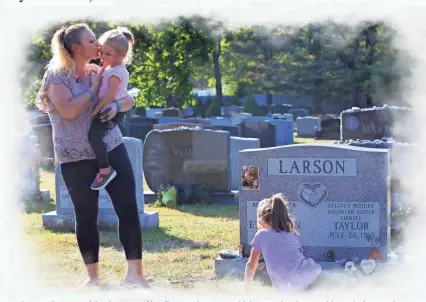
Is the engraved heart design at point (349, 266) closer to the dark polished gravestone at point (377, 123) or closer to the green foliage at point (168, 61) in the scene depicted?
the dark polished gravestone at point (377, 123)

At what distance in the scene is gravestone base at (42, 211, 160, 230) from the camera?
9.28 meters

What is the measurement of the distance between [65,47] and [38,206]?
7170 mm

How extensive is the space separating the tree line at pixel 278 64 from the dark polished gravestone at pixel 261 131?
5.07 feet

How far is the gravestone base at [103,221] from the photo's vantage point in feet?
30.5

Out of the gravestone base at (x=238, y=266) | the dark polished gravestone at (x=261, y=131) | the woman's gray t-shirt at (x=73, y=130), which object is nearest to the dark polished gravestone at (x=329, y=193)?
the gravestone base at (x=238, y=266)

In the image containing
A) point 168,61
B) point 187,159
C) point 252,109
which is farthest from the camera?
point 252,109

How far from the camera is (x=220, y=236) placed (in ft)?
28.6

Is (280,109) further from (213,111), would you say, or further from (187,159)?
(187,159)

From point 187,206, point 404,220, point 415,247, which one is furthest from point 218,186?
point 415,247

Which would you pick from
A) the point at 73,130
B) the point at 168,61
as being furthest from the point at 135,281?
the point at 168,61

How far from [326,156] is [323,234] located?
61 centimetres

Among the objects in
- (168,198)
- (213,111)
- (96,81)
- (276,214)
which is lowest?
(168,198)

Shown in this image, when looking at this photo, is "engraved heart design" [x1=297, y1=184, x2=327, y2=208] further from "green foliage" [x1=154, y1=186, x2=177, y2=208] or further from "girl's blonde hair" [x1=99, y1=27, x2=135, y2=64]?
"green foliage" [x1=154, y1=186, x2=177, y2=208]

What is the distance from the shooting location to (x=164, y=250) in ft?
25.8
